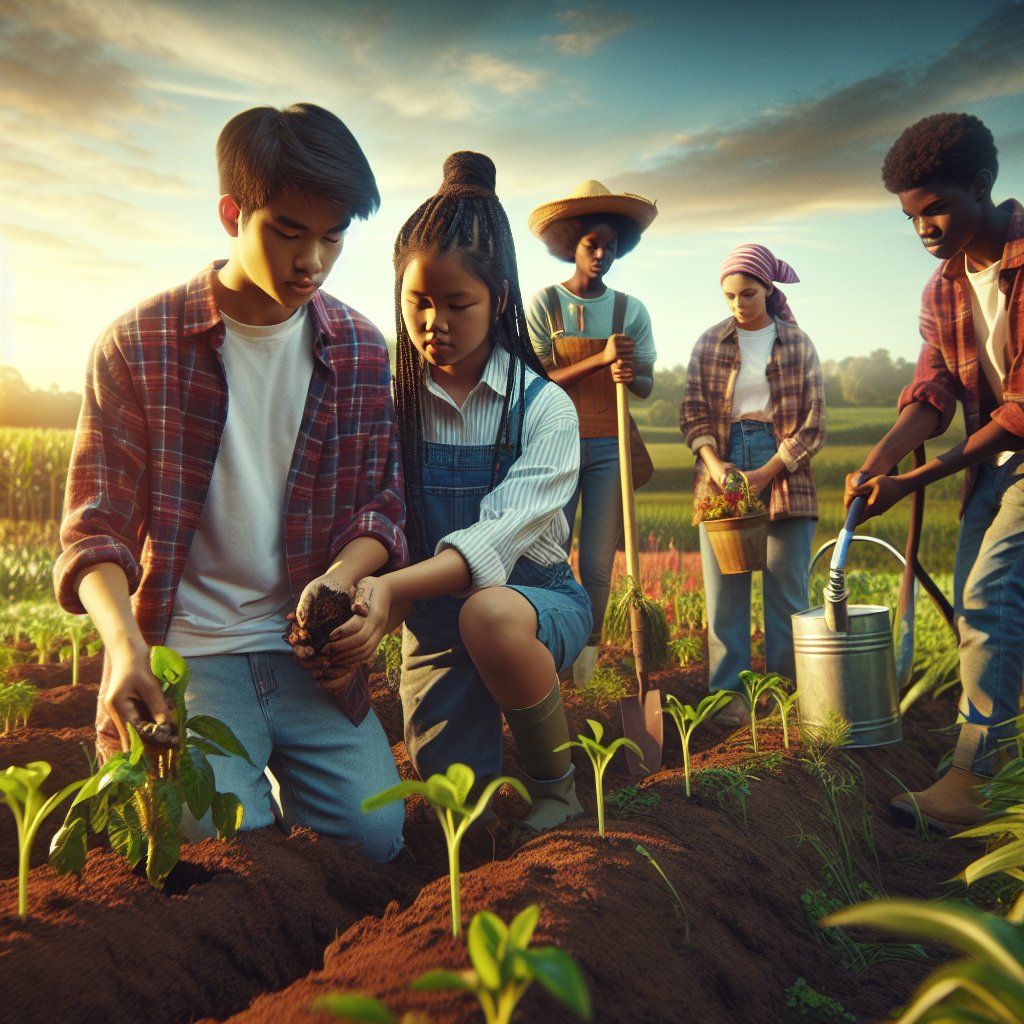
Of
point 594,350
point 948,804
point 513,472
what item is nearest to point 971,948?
point 513,472

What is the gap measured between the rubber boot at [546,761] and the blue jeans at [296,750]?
0.34 m

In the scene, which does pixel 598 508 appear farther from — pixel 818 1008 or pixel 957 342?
pixel 818 1008

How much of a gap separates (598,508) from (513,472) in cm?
173

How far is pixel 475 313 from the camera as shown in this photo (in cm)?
233

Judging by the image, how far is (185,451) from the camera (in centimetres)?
228

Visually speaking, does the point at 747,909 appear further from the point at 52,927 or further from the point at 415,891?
the point at 52,927

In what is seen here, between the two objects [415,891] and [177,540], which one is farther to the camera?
[177,540]

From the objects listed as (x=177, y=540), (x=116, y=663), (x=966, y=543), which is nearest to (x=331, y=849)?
(x=116, y=663)

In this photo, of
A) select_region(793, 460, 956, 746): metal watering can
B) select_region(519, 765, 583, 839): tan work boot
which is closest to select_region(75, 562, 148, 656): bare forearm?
select_region(519, 765, 583, 839): tan work boot

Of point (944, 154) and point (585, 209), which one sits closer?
point (944, 154)

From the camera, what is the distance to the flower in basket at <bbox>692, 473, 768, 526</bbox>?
11.8 feet

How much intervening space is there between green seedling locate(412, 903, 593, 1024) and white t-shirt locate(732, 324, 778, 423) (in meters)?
3.25

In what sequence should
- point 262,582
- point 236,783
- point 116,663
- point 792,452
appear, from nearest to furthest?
point 116,663
point 236,783
point 262,582
point 792,452

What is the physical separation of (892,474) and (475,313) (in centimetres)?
158
